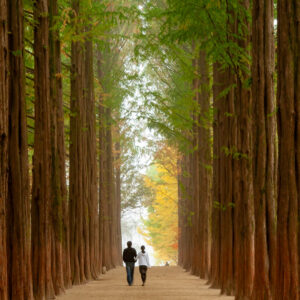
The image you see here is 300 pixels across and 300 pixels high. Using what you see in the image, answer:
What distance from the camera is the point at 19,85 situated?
44.3 ft

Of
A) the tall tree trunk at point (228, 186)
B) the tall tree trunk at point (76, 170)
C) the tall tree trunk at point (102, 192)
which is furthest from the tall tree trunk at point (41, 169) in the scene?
the tall tree trunk at point (102, 192)

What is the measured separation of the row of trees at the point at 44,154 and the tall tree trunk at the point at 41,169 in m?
0.02

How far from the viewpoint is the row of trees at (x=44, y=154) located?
12867 millimetres

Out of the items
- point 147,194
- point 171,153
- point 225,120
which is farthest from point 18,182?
point 147,194

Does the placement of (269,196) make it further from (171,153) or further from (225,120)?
(171,153)

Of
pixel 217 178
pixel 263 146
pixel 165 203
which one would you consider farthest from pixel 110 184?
pixel 263 146

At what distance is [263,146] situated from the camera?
1212 cm

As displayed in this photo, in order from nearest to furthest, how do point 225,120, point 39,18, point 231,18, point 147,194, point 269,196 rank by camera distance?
point 269,196 < point 231,18 < point 39,18 < point 225,120 < point 147,194

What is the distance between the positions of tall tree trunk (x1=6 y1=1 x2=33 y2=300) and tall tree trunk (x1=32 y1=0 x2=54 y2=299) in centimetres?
241

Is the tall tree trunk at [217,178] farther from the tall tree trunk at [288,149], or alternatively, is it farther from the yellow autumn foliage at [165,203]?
the yellow autumn foliage at [165,203]

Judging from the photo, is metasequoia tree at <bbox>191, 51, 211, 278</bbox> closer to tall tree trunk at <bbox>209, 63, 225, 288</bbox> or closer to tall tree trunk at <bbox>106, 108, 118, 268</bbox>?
tall tree trunk at <bbox>209, 63, 225, 288</bbox>

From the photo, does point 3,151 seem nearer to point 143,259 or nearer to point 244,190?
point 244,190

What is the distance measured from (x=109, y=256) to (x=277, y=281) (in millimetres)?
29746

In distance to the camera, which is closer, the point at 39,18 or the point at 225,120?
the point at 39,18
